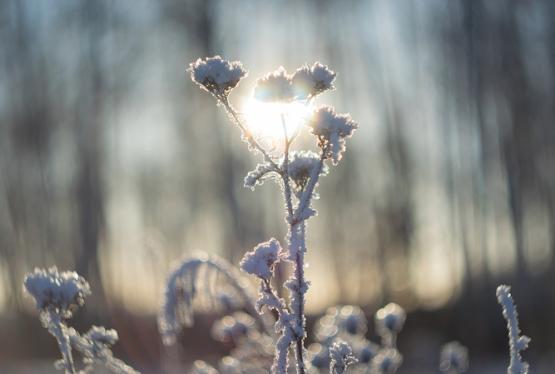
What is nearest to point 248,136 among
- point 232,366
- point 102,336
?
point 102,336

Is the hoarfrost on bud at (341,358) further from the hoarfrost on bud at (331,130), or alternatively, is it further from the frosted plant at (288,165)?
the hoarfrost on bud at (331,130)

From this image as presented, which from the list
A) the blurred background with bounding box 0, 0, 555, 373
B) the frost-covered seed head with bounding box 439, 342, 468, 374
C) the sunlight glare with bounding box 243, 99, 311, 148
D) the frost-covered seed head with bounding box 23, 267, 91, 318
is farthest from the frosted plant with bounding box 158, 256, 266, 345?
the blurred background with bounding box 0, 0, 555, 373

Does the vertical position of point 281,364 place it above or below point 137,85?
below

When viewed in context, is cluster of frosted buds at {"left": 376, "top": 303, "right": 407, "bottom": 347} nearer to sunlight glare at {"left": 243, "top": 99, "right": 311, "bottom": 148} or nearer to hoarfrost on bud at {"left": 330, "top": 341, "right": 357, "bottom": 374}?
hoarfrost on bud at {"left": 330, "top": 341, "right": 357, "bottom": 374}

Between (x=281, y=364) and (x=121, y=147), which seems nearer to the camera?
(x=281, y=364)

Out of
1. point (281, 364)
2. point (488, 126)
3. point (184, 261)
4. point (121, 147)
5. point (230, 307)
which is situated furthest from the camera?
point (121, 147)

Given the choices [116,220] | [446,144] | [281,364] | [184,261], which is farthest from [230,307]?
[116,220]

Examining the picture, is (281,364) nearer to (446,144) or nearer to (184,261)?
(184,261)
